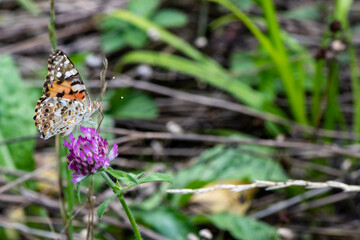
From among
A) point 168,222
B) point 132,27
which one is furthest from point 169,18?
point 168,222

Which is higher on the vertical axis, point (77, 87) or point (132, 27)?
point (132, 27)

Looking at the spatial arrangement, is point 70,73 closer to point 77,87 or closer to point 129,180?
point 77,87

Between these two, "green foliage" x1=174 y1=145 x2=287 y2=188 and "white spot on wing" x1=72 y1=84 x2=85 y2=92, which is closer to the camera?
"white spot on wing" x1=72 y1=84 x2=85 y2=92

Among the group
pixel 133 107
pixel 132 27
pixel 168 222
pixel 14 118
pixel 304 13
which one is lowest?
pixel 168 222

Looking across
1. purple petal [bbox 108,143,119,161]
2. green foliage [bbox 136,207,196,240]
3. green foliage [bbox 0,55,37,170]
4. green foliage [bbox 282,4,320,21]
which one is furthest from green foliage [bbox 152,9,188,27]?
purple petal [bbox 108,143,119,161]

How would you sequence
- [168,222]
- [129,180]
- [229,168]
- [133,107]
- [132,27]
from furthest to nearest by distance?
[132,27] < [133,107] < [229,168] < [168,222] < [129,180]

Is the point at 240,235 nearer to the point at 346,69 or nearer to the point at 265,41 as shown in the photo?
the point at 265,41

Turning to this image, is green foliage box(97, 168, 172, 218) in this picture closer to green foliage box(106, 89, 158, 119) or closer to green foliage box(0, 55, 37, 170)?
green foliage box(0, 55, 37, 170)

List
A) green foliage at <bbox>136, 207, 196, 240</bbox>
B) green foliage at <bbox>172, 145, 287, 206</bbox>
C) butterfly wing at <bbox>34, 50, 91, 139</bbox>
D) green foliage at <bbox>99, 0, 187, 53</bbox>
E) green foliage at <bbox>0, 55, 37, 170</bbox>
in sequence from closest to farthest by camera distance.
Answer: butterfly wing at <bbox>34, 50, 91, 139</bbox> < green foliage at <bbox>136, 207, 196, 240</bbox> < green foliage at <bbox>172, 145, 287, 206</bbox> < green foliage at <bbox>0, 55, 37, 170</bbox> < green foliage at <bbox>99, 0, 187, 53</bbox>
